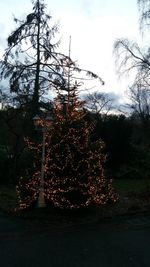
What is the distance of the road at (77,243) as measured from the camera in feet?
29.7

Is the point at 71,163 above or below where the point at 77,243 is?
above

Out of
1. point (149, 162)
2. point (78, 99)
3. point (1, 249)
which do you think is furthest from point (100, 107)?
point (1, 249)

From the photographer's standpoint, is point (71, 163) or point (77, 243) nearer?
point (77, 243)

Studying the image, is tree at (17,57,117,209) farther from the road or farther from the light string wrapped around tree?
the road

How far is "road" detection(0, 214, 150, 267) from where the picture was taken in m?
9.05

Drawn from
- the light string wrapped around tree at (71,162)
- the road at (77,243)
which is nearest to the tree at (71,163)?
the light string wrapped around tree at (71,162)

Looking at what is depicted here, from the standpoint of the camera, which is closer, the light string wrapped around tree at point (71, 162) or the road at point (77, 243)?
the road at point (77, 243)

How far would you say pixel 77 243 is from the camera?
10.8 metres

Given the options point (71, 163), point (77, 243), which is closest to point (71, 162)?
point (71, 163)

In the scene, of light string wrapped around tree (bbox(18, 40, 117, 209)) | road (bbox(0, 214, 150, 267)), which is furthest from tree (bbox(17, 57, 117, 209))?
road (bbox(0, 214, 150, 267))

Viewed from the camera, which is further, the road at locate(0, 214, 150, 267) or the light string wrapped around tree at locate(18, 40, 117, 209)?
the light string wrapped around tree at locate(18, 40, 117, 209)

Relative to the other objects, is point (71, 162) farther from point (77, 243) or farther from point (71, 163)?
point (77, 243)

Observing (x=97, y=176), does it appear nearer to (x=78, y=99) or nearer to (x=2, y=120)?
(x=78, y=99)

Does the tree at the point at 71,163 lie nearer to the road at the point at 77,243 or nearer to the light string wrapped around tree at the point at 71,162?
the light string wrapped around tree at the point at 71,162
